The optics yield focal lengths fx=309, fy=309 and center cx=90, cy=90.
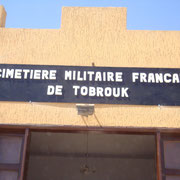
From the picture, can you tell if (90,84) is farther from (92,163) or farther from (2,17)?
(92,163)

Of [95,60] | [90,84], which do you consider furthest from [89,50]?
[90,84]

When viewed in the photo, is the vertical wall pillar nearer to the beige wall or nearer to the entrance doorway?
the beige wall

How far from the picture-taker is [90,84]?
304 inches

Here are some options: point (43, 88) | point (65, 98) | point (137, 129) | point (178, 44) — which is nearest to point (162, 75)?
point (178, 44)

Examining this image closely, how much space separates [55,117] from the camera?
290 inches

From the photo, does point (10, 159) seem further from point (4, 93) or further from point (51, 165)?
point (51, 165)

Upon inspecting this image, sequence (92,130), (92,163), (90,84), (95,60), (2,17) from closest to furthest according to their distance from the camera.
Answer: (92,130) < (90,84) < (95,60) < (2,17) < (92,163)

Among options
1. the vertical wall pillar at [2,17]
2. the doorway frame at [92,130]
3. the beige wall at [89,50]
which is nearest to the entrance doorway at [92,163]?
the doorway frame at [92,130]

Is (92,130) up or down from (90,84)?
down

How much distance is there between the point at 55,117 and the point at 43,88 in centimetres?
83

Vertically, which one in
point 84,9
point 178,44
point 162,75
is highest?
point 84,9

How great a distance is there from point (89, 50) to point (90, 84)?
91 centimetres

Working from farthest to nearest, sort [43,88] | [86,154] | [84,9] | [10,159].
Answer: [86,154]
[84,9]
[43,88]
[10,159]

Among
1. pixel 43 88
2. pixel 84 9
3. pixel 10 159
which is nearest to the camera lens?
pixel 10 159
